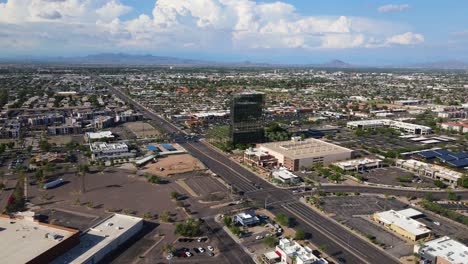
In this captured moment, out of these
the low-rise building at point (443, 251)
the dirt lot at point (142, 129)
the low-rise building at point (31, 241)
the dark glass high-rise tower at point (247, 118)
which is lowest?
the low-rise building at point (443, 251)

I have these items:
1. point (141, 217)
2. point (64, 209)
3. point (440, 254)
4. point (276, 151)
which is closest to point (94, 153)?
point (64, 209)

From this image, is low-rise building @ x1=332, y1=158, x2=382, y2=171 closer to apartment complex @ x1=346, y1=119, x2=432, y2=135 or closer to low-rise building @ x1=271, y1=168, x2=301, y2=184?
low-rise building @ x1=271, y1=168, x2=301, y2=184

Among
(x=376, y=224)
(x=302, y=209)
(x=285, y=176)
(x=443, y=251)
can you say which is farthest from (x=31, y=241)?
(x=443, y=251)

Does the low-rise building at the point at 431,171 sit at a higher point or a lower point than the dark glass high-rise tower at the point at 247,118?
lower

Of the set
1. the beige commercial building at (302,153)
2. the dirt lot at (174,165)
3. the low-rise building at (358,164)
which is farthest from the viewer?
the beige commercial building at (302,153)

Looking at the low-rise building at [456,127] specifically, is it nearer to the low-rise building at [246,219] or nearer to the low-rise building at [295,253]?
the low-rise building at [246,219]

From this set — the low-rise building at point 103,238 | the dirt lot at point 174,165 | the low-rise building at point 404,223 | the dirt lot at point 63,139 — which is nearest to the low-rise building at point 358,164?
the low-rise building at point 404,223

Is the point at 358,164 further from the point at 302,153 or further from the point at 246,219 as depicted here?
the point at 246,219
